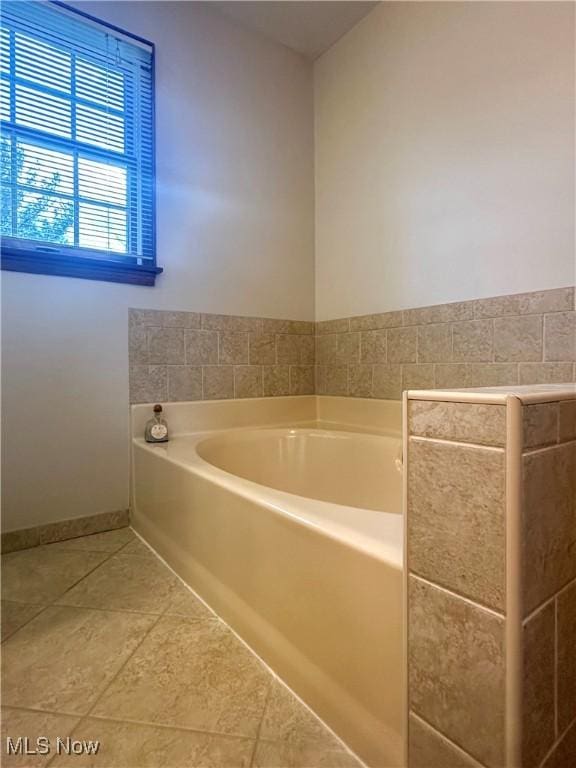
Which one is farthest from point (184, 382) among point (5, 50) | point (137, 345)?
point (5, 50)

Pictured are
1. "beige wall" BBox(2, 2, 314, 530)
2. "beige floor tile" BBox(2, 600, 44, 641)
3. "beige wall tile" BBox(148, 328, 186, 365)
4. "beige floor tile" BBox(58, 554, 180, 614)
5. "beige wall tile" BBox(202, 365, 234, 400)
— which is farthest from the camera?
"beige wall tile" BBox(202, 365, 234, 400)

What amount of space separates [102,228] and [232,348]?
2.56 feet

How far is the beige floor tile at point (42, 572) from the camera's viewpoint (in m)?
1.20

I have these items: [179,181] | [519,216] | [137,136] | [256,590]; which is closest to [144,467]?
[256,590]

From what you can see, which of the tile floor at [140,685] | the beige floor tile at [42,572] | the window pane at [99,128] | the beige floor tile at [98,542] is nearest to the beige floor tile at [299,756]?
the tile floor at [140,685]

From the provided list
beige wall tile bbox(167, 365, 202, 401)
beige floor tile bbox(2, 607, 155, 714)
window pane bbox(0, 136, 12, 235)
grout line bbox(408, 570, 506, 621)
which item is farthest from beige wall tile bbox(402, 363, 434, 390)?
window pane bbox(0, 136, 12, 235)

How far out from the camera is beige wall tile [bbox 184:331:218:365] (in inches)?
73.4

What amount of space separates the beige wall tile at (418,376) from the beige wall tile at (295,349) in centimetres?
65

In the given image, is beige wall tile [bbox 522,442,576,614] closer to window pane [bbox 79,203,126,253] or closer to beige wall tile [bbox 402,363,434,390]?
beige wall tile [bbox 402,363,434,390]

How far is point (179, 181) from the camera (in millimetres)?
1831

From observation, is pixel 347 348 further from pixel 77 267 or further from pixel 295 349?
pixel 77 267

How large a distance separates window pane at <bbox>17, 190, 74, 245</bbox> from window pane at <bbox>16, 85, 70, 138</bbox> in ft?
0.91

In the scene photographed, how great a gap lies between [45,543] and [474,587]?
5.40 feet

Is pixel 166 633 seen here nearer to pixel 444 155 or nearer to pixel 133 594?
pixel 133 594
